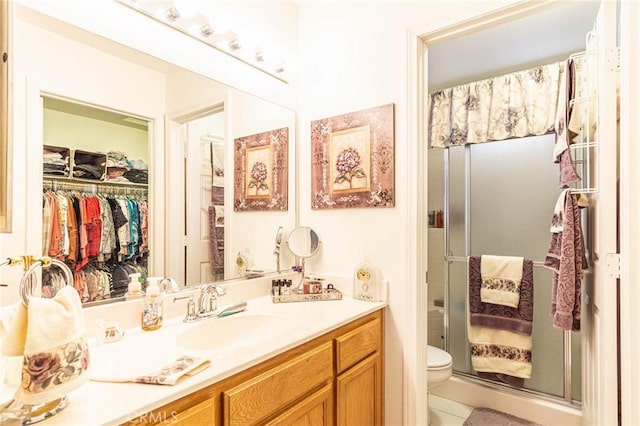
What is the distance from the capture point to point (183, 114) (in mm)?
1562

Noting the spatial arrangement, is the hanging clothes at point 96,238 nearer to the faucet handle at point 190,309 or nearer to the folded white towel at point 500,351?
the faucet handle at point 190,309

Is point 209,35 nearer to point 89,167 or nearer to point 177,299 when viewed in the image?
point 89,167

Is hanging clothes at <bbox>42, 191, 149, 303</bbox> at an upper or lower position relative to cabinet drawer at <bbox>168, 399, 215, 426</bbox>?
upper

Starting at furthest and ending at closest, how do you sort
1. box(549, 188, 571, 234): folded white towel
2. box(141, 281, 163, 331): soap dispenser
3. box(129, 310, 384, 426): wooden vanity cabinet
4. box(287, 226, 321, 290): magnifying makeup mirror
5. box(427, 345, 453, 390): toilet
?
box(427, 345, 453, 390): toilet < box(287, 226, 321, 290): magnifying makeup mirror < box(549, 188, 571, 234): folded white towel < box(141, 281, 163, 331): soap dispenser < box(129, 310, 384, 426): wooden vanity cabinet

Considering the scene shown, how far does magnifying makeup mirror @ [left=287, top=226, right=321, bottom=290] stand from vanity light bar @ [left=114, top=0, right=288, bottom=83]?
913 millimetres

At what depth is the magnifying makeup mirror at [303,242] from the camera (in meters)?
2.02

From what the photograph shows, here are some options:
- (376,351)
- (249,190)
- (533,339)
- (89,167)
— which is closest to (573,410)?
(533,339)

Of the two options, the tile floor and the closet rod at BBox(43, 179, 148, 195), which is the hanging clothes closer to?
the closet rod at BBox(43, 179, 148, 195)

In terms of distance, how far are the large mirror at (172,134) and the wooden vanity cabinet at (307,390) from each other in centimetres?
66

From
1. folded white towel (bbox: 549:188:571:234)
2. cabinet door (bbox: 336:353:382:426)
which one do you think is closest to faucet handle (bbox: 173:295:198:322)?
cabinet door (bbox: 336:353:382:426)

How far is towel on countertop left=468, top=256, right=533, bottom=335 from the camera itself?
235 centimetres

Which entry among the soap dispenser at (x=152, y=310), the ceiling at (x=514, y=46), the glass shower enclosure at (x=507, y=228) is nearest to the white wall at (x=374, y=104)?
the ceiling at (x=514, y=46)

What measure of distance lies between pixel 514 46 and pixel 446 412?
2.57m

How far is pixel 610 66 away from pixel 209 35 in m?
1.66
